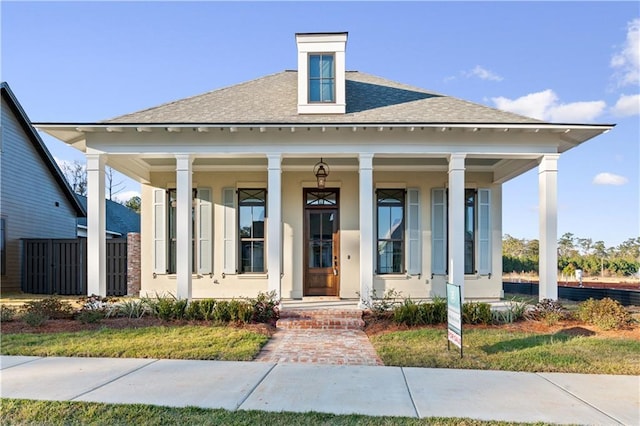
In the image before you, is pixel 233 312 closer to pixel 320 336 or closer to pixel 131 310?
pixel 320 336

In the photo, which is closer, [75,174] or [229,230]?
[229,230]

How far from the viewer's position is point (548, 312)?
7.66 metres

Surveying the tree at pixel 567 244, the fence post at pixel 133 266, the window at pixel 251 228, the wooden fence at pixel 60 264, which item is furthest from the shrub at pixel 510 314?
the tree at pixel 567 244

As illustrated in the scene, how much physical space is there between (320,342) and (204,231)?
17.1 feet

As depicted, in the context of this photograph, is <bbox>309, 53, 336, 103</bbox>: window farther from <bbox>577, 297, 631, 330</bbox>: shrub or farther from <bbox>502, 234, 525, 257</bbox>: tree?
<bbox>502, 234, 525, 257</bbox>: tree

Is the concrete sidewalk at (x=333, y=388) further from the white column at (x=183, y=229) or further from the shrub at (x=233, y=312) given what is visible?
the white column at (x=183, y=229)

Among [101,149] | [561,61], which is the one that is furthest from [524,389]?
[561,61]

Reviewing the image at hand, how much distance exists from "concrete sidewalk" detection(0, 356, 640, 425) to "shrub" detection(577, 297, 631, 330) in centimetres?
269

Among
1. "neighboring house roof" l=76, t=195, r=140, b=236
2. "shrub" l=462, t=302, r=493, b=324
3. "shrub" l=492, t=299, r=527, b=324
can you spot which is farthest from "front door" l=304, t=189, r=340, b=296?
"neighboring house roof" l=76, t=195, r=140, b=236

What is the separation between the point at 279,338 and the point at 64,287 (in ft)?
31.8

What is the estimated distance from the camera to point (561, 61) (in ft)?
44.9

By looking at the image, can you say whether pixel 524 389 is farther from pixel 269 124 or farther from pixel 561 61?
pixel 561 61

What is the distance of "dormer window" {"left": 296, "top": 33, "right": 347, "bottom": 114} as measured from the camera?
9.09m

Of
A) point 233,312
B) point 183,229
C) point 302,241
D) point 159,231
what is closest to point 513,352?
point 233,312
